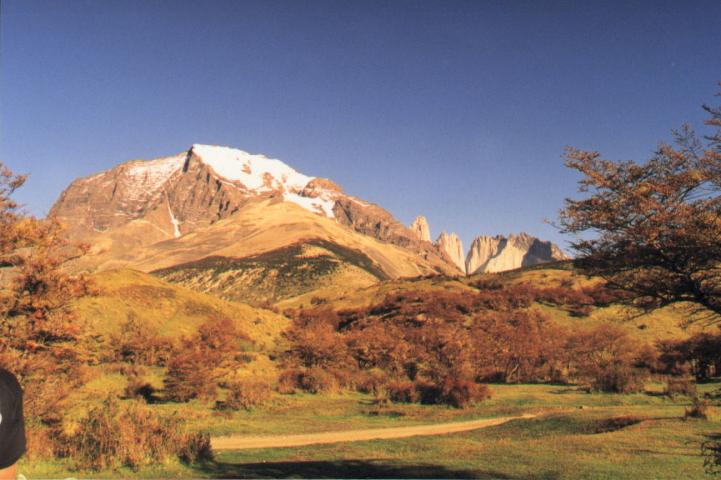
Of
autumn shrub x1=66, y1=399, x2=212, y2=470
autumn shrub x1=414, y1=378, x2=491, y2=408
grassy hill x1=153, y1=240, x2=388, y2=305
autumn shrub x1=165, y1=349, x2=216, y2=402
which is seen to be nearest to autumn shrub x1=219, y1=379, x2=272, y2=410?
autumn shrub x1=165, y1=349, x2=216, y2=402

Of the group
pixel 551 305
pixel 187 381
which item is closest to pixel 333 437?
pixel 187 381

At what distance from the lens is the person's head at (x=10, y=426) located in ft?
7.14

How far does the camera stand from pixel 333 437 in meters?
20.6

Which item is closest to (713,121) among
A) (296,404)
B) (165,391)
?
(296,404)

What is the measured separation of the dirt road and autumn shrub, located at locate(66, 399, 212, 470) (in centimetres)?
354

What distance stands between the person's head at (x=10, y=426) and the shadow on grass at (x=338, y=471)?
1217 centimetres

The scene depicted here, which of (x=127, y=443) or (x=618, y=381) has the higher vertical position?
(x=127, y=443)

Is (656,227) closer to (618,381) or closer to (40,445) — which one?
(40,445)

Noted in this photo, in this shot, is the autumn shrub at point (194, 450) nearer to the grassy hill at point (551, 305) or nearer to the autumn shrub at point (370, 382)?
the autumn shrub at point (370, 382)

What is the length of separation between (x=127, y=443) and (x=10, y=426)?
13119 mm

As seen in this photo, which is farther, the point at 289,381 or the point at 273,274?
the point at 273,274

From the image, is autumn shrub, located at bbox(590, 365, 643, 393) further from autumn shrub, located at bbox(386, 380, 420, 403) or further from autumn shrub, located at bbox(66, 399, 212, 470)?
A: autumn shrub, located at bbox(66, 399, 212, 470)

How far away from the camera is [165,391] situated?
29750 millimetres

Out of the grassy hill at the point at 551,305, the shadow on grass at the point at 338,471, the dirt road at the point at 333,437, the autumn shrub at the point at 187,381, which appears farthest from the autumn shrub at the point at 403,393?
the grassy hill at the point at 551,305
